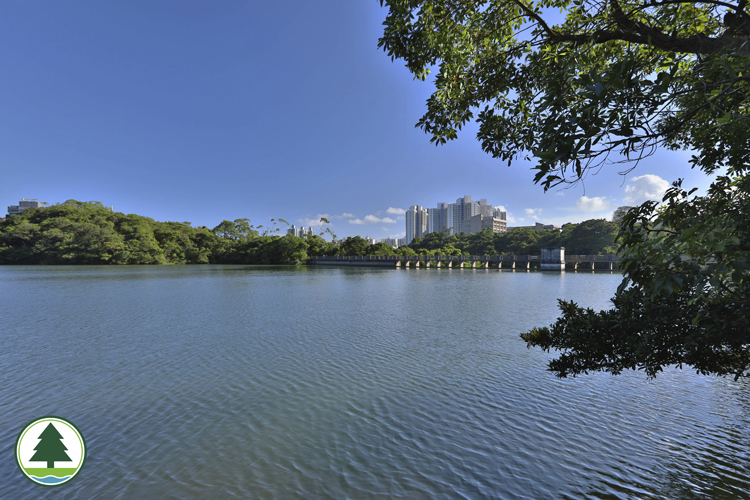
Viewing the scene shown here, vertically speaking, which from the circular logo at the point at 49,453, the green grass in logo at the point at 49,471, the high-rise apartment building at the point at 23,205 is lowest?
the green grass in logo at the point at 49,471

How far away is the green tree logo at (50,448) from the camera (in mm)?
3826

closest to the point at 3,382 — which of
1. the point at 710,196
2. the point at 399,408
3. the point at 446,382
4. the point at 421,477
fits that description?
the point at 399,408

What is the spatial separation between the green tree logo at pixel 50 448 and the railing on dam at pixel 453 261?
52514mm

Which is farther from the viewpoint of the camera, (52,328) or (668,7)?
(52,328)

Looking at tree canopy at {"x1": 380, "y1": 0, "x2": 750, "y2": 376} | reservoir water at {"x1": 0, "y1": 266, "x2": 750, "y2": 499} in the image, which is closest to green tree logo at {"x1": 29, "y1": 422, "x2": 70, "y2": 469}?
reservoir water at {"x1": 0, "y1": 266, "x2": 750, "y2": 499}

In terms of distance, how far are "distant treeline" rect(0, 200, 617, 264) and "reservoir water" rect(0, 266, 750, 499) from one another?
164 ft

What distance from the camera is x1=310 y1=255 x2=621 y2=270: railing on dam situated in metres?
50.2

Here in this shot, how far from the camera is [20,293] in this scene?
18.2 m

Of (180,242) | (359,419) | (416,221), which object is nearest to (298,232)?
(416,221)

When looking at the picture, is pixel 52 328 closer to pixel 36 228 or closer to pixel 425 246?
pixel 36 228

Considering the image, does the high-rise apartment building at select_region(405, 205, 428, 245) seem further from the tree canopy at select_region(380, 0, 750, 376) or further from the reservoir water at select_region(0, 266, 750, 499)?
the tree canopy at select_region(380, 0, 750, 376)

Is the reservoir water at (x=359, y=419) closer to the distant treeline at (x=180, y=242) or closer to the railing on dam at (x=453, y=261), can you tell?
the railing on dam at (x=453, y=261)

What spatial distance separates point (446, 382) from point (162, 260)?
64.8 m

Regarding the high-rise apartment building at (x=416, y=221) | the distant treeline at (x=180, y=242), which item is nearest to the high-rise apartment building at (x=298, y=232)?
the distant treeline at (x=180, y=242)
